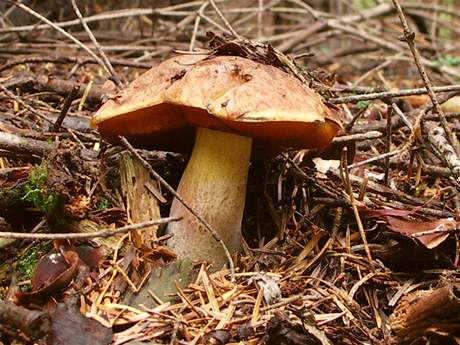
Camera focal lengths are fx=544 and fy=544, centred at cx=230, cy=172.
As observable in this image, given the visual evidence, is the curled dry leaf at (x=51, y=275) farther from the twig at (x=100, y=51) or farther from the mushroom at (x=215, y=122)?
the twig at (x=100, y=51)

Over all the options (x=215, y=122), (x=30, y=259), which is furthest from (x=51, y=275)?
(x=215, y=122)

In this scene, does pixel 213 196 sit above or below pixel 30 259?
above

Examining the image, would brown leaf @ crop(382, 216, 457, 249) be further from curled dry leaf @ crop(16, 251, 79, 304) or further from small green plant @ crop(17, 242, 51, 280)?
small green plant @ crop(17, 242, 51, 280)

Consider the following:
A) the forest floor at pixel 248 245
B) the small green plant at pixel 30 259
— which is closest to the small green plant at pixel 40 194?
the forest floor at pixel 248 245

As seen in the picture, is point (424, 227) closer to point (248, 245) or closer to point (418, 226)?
point (418, 226)

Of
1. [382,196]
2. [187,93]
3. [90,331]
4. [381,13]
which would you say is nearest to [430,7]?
[381,13]

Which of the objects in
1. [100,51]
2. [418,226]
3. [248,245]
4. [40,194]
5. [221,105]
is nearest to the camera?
[221,105]

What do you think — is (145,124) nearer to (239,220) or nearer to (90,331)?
(239,220)

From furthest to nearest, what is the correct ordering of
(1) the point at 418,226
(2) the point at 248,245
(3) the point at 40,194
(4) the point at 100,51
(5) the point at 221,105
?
(4) the point at 100,51 → (2) the point at 248,245 → (1) the point at 418,226 → (3) the point at 40,194 → (5) the point at 221,105
